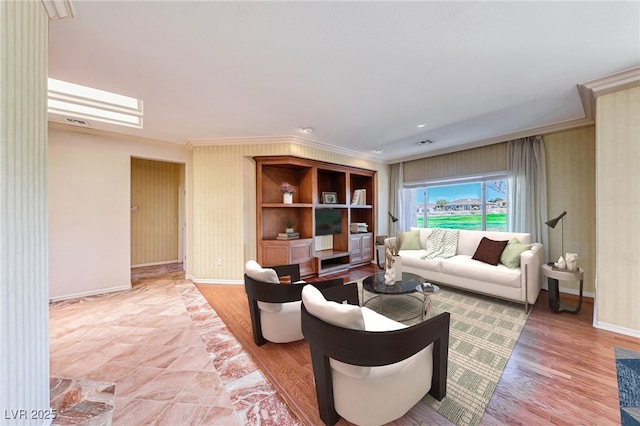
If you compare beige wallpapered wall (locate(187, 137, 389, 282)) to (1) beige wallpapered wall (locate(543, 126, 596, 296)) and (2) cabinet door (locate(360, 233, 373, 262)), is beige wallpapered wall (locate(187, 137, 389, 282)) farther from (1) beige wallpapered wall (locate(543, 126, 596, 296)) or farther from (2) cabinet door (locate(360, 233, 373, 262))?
(1) beige wallpapered wall (locate(543, 126, 596, 296))

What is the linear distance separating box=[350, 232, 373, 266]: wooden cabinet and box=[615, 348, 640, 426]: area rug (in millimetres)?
3640

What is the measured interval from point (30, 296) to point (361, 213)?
Answer: 5.29 meters

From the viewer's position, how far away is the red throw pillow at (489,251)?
Answer: 3346mm

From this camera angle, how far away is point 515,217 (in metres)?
3.99

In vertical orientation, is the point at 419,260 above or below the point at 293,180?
below

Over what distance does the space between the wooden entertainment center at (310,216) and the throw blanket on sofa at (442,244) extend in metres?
1.51

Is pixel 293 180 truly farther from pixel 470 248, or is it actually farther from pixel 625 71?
pixel 625 71

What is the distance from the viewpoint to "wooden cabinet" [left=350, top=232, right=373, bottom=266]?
5175 millimetres

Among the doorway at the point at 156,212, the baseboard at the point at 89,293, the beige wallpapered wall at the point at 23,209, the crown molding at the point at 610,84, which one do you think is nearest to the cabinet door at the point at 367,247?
the crown molding at the point at 610,84

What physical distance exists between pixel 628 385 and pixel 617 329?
105cm

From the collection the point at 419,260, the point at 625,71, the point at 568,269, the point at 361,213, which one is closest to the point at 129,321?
the point at 419,260

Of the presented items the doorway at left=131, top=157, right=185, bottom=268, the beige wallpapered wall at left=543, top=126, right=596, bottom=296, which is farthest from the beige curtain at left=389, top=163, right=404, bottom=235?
the doorway at left=131, top=157, right=185, bottom=268

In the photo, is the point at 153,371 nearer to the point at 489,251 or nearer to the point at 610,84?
the point at 489,251

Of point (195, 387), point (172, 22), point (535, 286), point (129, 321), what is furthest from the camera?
point (535, 286)
